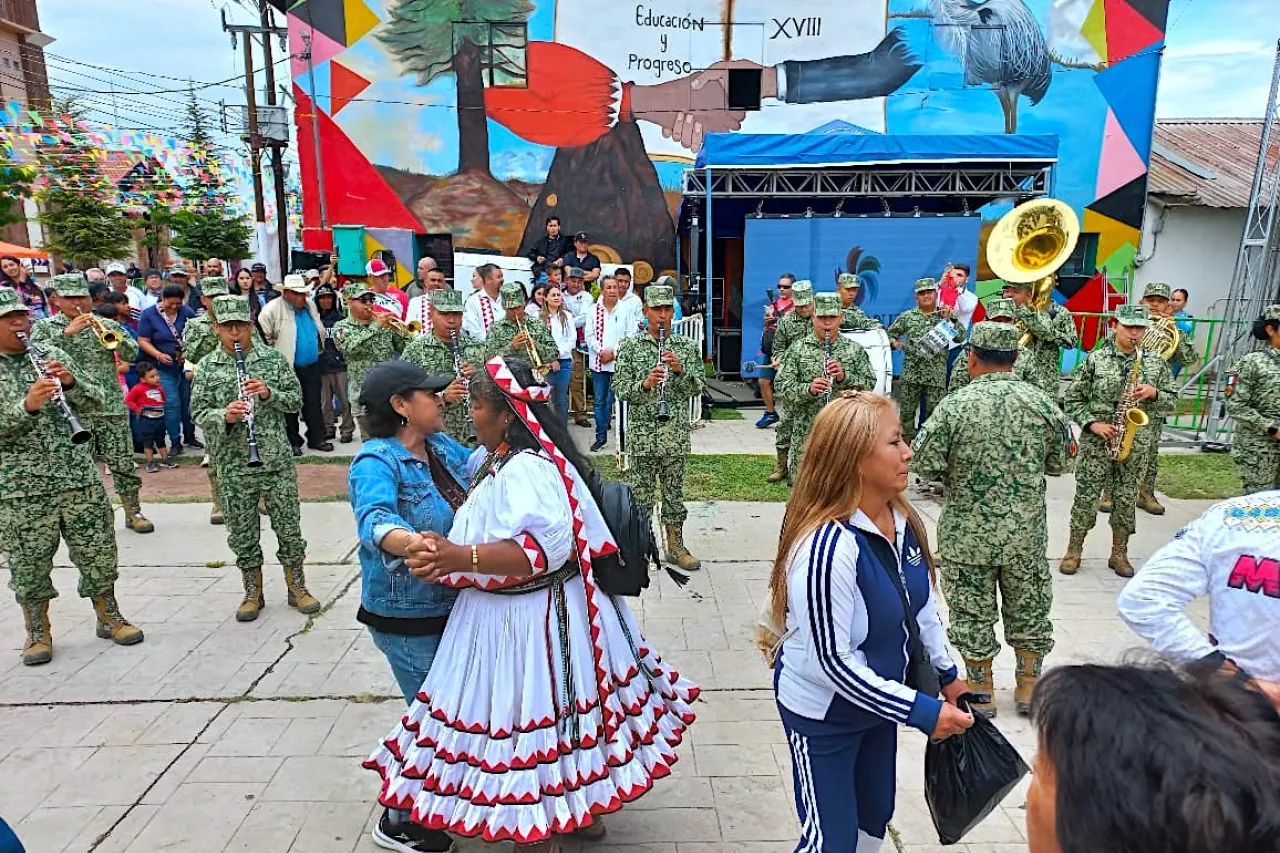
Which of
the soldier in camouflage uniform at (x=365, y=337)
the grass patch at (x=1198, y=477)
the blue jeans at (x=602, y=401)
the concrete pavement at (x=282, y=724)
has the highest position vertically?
the soldier in camouflage uniform at (x=365, y=337)

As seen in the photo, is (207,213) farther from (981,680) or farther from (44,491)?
(981,680)

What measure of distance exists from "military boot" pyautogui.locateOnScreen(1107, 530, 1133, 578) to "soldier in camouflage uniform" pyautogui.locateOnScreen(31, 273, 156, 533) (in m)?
8.15

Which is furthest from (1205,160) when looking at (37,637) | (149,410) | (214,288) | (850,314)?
(37,637)

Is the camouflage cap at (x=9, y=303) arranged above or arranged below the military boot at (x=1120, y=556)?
above

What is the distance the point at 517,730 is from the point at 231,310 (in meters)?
3.73

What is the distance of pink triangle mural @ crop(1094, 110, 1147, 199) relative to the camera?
53.2 feet

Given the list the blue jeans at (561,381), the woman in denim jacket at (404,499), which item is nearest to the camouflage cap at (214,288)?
the blue jeans at (561,381)

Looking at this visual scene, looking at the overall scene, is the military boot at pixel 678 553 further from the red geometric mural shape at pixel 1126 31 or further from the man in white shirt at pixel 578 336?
the red geometric mural shape at pixel 1126 31

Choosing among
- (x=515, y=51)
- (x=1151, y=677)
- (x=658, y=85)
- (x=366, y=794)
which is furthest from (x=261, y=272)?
(x=1151, y=677)

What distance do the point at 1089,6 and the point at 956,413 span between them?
17110mm

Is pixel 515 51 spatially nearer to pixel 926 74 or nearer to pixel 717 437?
pixel 926 74

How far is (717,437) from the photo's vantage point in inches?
411

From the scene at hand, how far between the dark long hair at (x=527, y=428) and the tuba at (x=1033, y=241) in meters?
6.15

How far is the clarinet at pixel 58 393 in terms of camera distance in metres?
4.53
